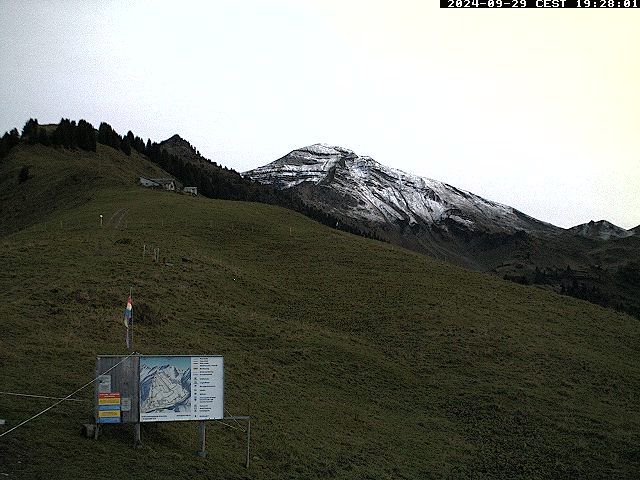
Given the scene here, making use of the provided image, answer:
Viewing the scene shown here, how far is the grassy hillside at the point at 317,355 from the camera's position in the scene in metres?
20.5

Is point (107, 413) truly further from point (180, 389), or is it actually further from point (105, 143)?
point (105, 143)

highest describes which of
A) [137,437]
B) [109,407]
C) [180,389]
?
[180,389]

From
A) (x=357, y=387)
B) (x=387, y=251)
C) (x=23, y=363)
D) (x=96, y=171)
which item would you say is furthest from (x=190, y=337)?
(x=96, y=171)

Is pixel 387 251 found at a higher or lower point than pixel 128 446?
higher

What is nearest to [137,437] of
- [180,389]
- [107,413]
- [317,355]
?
[107,413]

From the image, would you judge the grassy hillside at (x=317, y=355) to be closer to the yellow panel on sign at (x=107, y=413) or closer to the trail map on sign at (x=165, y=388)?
the yellow panel on sign at (x=107, y=413)

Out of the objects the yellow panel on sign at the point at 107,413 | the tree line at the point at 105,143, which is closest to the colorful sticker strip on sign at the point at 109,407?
the yellow panel on sign at the point at 107,413

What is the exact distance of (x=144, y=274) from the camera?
44812 mm

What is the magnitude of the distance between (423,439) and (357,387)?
6.60 metres

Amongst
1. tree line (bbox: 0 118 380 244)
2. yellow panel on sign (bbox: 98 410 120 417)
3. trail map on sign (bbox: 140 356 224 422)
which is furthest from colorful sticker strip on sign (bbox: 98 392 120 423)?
tree line (bbox: 0 118 380 244)

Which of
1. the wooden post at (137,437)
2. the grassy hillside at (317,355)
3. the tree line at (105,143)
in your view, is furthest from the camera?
the tree line at (105,143)

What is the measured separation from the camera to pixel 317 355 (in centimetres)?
3678

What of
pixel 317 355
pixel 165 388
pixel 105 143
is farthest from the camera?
pixel 105 143

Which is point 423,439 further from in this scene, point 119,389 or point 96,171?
point 96,171
